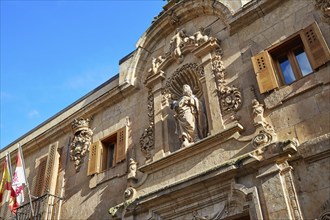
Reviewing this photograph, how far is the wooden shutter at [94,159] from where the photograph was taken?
10559 mm

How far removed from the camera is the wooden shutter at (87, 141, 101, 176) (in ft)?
34.6

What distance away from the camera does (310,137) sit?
6730 mm

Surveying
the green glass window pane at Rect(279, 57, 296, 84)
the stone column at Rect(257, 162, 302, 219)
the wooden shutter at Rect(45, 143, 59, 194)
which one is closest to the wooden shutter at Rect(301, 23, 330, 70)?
the green glass window pane at Rect(279, 57, 296, 84)

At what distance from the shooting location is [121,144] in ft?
34.1

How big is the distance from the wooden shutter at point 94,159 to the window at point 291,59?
5273 millimetres

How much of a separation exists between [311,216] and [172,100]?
4916mm

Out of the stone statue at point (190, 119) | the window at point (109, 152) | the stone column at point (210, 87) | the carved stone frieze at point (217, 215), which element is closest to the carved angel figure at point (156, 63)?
the stone column at point (210, 87)

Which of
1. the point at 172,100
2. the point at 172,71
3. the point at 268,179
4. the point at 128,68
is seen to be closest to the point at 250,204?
the point at 268,179

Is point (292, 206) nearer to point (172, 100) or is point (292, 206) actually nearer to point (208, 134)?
point (208, 134)

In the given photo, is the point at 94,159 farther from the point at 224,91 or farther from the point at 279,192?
the point at 279,192

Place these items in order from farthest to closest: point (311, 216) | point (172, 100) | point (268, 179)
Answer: point (172, 100), point (268, 179), point (311, 216)

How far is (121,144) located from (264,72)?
14.9ft

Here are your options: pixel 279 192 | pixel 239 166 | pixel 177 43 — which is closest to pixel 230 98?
pixel 239 166

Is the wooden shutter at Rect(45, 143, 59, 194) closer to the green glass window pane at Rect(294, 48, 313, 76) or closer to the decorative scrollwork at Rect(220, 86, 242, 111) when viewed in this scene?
the decorative scrollwork at Rect(220, 86, 242, 111)
